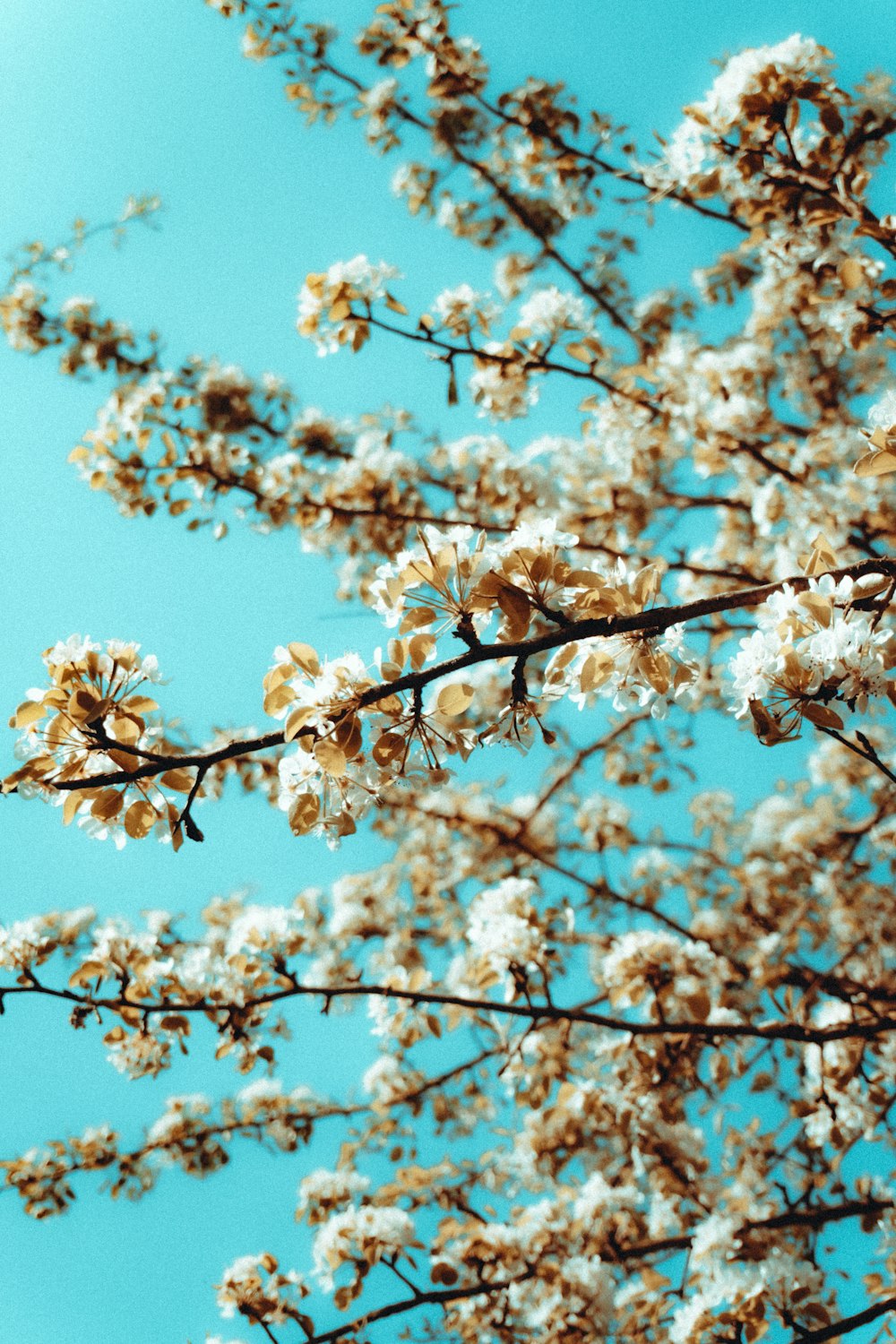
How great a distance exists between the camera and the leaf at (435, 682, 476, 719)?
129 cm

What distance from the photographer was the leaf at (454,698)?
1.29 metres

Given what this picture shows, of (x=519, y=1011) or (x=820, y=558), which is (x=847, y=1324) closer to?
(x=519, y=1011)

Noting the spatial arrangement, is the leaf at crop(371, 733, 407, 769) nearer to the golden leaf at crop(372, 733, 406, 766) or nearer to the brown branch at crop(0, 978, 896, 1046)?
the golden leaf at crop(372, 733, 406, 766)

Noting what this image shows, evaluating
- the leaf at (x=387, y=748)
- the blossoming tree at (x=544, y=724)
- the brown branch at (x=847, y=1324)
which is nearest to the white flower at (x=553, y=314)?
the blossoming tree at (x=544, y=724)

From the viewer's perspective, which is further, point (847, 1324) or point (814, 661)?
point (847, 1324)

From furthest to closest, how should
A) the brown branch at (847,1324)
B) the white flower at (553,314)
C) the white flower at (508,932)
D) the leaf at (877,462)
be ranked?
the white flower at (553,314) → the white flower at (508,932) → the brown branch at (847,1324) → the leaf at (877,462)

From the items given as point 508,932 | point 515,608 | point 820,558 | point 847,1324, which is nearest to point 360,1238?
point 508,932

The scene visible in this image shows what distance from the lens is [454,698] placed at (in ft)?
4.26

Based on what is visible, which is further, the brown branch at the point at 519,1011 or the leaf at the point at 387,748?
the brown branch at the point at 519,1011

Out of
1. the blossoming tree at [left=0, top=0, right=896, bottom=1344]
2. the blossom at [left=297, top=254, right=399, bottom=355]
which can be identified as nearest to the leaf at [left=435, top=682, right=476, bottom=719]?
the blossoming tree at [left=0, top=0, right=896, bottom=1344]

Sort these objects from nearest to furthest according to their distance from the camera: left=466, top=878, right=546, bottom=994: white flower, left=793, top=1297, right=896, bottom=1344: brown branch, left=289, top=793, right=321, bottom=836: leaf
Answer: left=289, top=793, right=321, bottom=836: leaf → left=793, top=1297, right=896, bottom=1344: brown branch → left=466, top=878, right=546, bottom=994: white flower

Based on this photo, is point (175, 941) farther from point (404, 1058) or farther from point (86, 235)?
point (86, 235)

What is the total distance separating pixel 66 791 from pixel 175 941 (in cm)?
197

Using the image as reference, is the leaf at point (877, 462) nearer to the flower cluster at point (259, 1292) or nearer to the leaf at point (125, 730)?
the leaf at point (125, 730)
